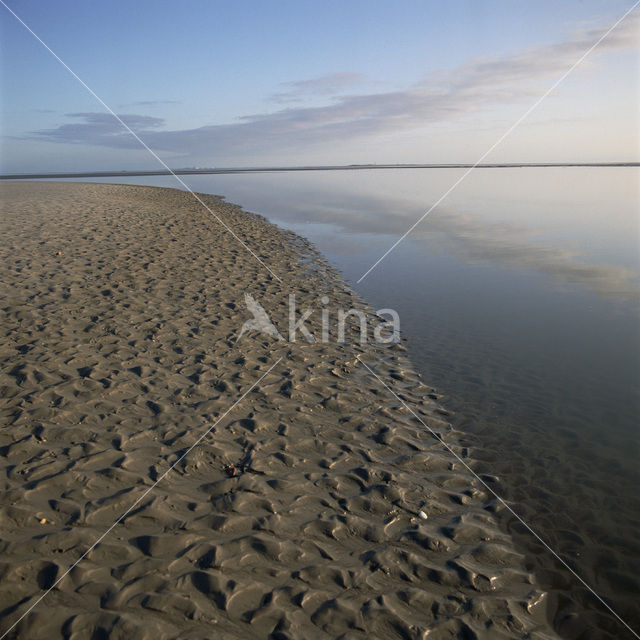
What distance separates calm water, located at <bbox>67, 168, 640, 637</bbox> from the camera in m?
5.11

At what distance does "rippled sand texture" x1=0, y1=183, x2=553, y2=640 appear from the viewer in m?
3.76

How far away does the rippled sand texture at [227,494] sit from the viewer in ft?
12.3

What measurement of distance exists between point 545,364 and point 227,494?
270 inches

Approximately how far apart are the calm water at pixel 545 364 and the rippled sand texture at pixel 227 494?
64 cm

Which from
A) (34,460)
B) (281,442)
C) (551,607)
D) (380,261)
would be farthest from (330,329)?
A: (380,261)

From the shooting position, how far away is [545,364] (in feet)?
30.4

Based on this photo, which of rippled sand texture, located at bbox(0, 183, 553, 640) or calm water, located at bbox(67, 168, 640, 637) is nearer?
rippled sand texture, located at bbox(0, 183, 553, 640)

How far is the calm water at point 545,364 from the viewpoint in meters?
5.11

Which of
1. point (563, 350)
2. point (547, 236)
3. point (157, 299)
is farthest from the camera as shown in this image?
point (547, 236)

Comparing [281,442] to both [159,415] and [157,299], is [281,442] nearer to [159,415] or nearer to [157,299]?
[159,415]

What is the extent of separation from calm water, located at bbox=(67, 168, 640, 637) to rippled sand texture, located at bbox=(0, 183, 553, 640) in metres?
0.64

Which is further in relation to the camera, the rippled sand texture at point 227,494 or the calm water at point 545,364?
the calm water at point 545,364

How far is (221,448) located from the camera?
583cm

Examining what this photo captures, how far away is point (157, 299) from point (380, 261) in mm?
10063
